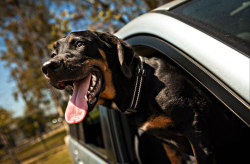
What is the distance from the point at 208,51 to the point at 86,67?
3.62 ft

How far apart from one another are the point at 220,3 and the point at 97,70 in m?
1.16

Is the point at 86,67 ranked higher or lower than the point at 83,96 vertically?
higher

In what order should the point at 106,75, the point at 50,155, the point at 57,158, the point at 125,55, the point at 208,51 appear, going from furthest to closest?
the point at 50,155 → the point at 57,158 → the point at 106,75 → the point at 125,55 → the point at 208,51

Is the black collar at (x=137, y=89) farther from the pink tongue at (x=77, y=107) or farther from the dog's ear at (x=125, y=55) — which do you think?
the pink tongue at (x=77, y=107)

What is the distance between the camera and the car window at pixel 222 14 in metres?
1.32

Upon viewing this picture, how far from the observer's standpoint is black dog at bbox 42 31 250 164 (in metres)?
1.50

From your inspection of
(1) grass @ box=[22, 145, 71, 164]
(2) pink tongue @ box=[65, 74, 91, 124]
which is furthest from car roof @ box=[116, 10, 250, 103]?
(1) grass @ box=[22, 145, 71, 164]

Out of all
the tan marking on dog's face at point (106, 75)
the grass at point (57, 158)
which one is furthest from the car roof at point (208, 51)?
the grass at point (57, 158)

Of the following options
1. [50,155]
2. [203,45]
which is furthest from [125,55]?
[50,155]

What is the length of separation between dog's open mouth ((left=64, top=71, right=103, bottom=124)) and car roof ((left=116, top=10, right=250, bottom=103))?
708 mm

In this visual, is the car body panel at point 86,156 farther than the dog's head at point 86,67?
Yes

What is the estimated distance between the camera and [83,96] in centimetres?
170

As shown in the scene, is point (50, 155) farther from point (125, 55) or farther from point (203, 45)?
point (203, 45)

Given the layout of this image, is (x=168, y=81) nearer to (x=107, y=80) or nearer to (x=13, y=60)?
(x=107, y=80)
